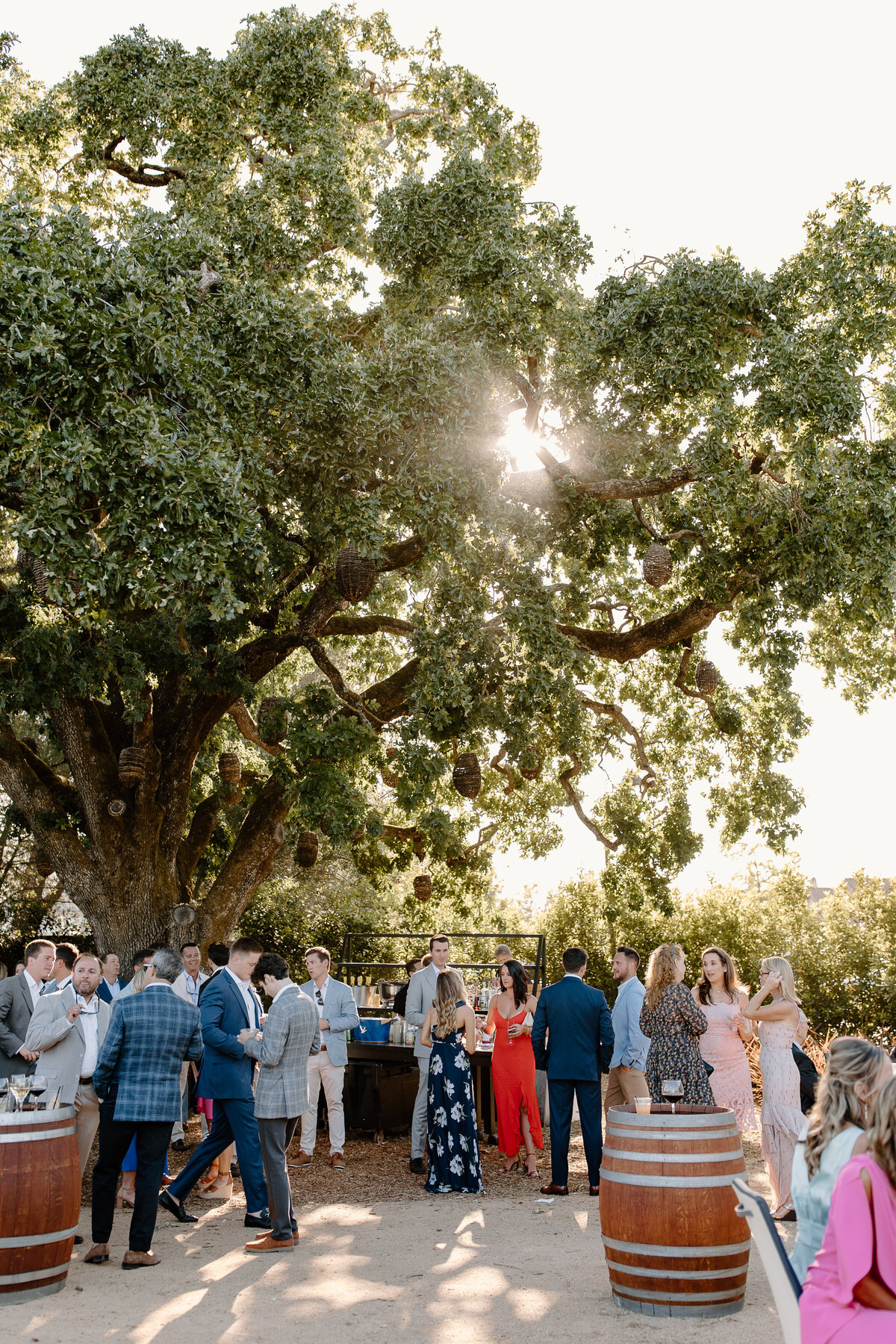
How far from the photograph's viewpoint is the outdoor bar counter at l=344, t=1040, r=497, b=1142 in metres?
12.3

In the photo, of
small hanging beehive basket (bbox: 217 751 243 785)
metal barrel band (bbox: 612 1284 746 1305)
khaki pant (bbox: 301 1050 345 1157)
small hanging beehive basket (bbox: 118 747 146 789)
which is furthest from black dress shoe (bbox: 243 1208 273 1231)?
small hanging beehive basket (bbox: 217 751 243 785)

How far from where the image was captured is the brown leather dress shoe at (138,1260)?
22.4 feet

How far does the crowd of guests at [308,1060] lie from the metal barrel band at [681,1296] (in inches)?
41.4

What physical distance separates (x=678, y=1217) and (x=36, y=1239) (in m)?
3.58

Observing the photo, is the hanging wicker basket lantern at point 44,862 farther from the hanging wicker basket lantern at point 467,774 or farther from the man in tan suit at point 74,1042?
the man in tan suit at point 74,1042

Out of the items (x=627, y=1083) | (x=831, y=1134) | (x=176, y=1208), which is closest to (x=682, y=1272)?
(x=831, y=1134)

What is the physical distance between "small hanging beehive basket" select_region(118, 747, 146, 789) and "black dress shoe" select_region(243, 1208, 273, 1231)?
5414 mm

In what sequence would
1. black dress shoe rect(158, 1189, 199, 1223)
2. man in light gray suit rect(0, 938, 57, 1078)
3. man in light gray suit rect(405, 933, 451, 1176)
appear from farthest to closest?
man in light gray suit rect(405, 933, 451, 1176)
black dress shoe rect(158, 1189, 199, 1223)
man in light gray suit rect(0, 938, 57, 1078)

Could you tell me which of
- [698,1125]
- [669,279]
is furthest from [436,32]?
[698,1125]

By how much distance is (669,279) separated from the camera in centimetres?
1132

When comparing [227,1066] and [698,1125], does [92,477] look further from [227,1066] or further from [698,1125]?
[698,1125]

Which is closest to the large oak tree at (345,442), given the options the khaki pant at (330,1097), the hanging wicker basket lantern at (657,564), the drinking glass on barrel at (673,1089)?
the hanging wicker basket lantern at (657,564)

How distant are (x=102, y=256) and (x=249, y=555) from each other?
112 inches

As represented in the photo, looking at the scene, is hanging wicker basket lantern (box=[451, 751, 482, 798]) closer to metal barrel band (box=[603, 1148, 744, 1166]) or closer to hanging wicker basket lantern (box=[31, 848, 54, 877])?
hanging wicker basket lantern (box=[31, 848, 54, 877])
